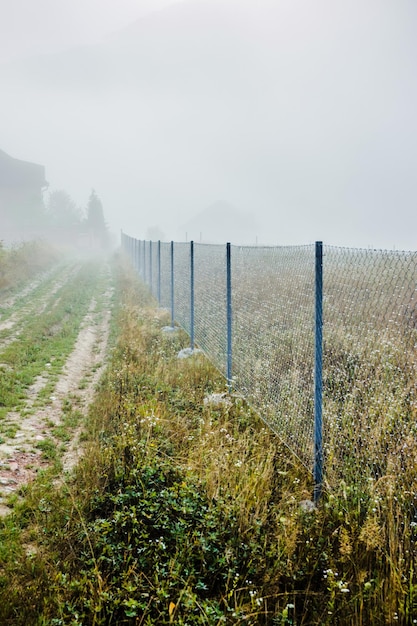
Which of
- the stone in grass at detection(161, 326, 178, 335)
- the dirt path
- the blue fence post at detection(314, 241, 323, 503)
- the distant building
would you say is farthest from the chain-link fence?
the distant building

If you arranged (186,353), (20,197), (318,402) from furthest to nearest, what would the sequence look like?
(20,197) < (186,353) < (318,402)

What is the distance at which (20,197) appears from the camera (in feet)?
190

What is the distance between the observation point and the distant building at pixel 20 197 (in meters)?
55.6

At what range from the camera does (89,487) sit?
4035mm

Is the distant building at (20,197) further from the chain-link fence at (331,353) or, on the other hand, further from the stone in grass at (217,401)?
the stone in grass at (217,401)

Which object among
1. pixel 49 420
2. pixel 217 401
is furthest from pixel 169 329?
pixel 217 401

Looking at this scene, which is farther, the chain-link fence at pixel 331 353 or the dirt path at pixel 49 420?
the dirt path at pixel 49 420

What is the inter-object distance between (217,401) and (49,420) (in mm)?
2289

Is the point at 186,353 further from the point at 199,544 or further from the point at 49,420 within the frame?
the point at 199,544

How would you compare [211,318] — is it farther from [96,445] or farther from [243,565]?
[243,565]

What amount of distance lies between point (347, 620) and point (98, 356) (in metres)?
7.89

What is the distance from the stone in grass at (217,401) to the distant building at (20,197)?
5340cm

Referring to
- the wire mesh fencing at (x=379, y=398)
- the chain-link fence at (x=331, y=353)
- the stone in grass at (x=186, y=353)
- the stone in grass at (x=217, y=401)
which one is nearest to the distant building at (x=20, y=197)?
the stone in grass at (x=186, y=353)

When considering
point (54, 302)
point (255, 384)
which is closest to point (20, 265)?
point (54, 302)
